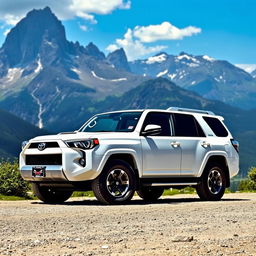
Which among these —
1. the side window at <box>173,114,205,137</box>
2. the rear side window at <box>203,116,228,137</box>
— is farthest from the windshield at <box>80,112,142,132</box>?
the rear side window at <box>203,116,228,137</box>

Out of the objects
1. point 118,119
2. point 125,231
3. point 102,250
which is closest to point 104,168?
point 118,119

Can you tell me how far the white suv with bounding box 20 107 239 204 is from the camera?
1307cm

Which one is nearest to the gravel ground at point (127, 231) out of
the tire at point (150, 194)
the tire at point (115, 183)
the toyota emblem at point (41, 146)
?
the tire at point (115, 183)

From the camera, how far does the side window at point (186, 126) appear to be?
50.0ft

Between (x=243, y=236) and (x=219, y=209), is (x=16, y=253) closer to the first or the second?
(x=243, y=236)

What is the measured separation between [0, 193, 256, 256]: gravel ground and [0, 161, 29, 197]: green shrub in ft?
26.2

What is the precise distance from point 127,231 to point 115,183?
494 cm

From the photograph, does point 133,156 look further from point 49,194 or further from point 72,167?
point 49,194

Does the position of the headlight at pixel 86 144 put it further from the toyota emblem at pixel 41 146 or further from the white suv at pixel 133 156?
the toyota emblem at pixel 41 146

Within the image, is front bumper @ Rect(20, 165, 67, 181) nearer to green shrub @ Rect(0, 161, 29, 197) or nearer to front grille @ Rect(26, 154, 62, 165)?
front grille @ Rect(26, 154, 62, 165)

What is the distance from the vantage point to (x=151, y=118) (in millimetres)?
14688

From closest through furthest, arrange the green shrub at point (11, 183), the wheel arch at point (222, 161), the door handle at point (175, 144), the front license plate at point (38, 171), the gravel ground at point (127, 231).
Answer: the gravel ground at point (127, 231)
the front license plate at point (38, 171)
the door handle at point (175, 144)
the wheel arch at point (222, 161)
the green shrub at point (11, 183)

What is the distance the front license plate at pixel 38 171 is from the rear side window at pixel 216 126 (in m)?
5.25

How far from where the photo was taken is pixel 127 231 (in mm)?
8508
